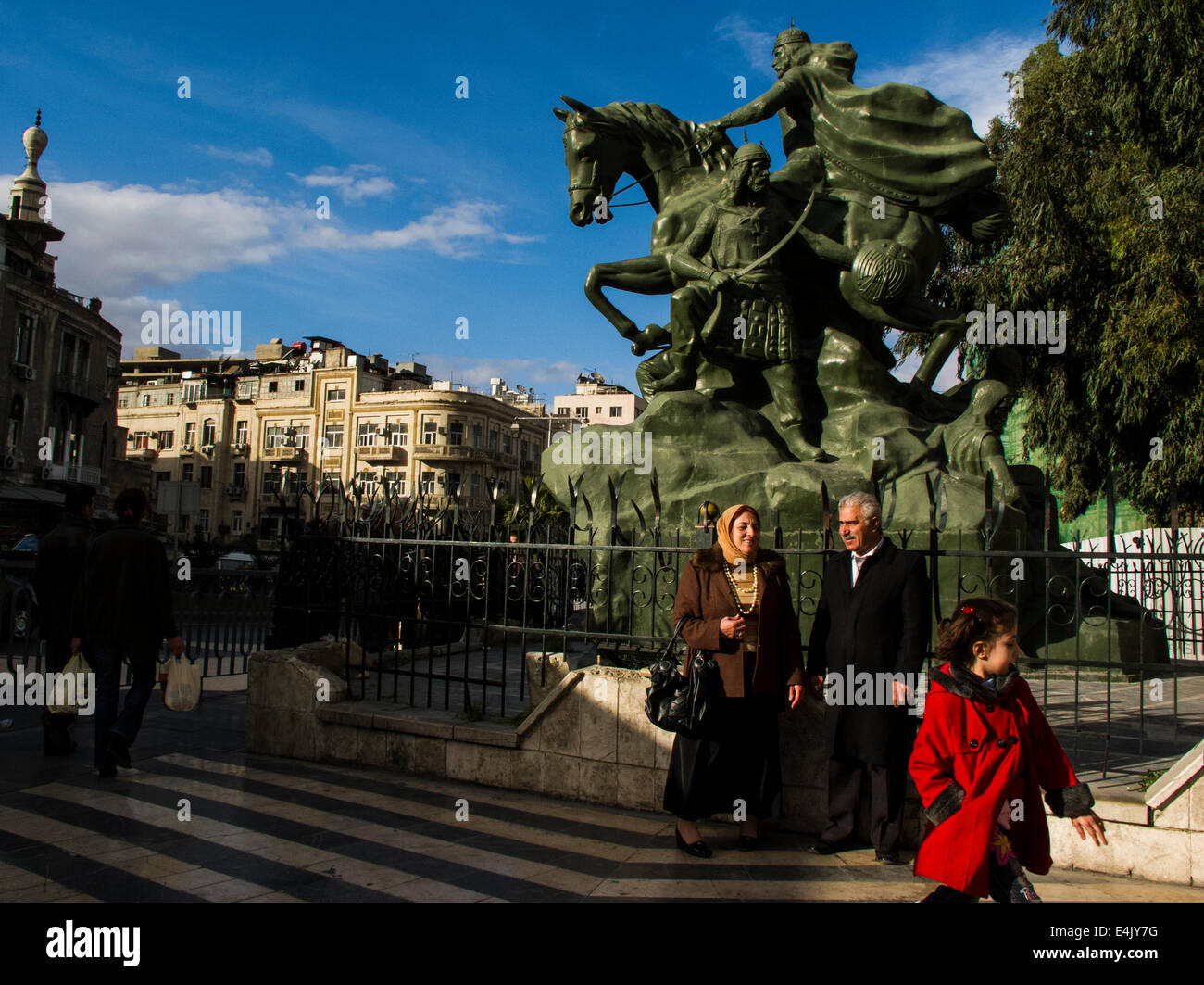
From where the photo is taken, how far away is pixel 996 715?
3.22 metres

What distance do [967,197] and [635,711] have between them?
26.0ft

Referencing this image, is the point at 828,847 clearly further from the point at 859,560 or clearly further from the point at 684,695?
the point at 859,560

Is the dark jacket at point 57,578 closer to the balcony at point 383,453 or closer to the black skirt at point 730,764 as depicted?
the black skirt at point 730,764

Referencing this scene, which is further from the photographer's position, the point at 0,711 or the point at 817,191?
the point at 817,191

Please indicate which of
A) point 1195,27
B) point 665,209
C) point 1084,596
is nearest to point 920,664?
point 1084,596

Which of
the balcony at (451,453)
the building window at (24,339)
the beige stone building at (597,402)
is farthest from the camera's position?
the beige stone building at (597,402)

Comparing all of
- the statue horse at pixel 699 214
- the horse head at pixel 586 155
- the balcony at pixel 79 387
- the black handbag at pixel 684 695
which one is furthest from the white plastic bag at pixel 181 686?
the balcony at pixel 79 387

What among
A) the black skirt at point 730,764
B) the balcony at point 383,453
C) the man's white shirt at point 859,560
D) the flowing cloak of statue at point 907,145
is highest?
the balcony at point 383,453

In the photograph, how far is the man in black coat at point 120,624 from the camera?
659 cm

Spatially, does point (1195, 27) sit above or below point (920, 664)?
above

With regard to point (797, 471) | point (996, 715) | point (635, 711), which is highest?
point (797, 471)

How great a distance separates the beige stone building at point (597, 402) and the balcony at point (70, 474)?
47558 mm

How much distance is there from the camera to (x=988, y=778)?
3164 mm
